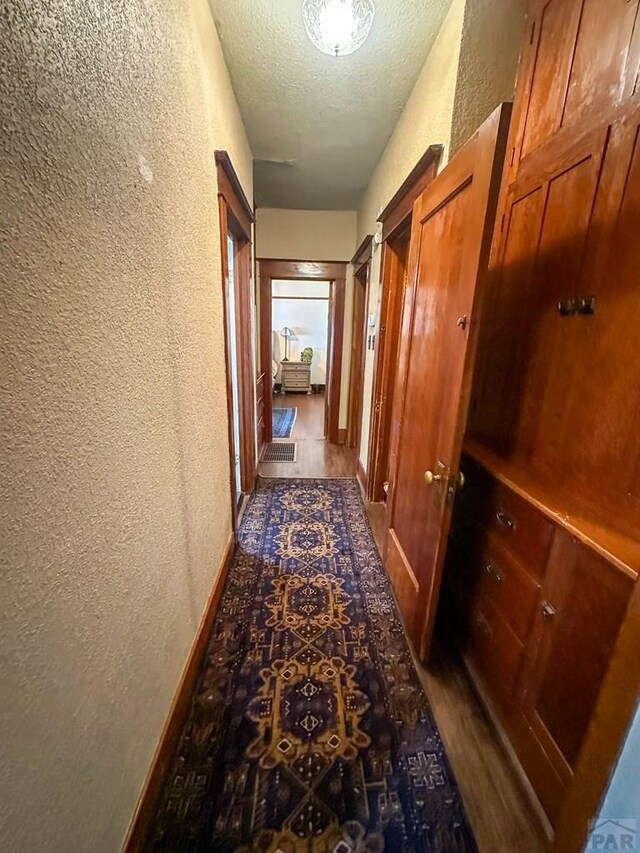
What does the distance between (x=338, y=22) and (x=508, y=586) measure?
2.23 metres

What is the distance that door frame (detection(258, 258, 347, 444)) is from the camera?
368cm

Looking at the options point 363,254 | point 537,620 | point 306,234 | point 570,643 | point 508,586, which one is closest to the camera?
point 570,643

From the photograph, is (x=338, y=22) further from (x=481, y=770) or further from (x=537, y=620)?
(x=481, y=770)

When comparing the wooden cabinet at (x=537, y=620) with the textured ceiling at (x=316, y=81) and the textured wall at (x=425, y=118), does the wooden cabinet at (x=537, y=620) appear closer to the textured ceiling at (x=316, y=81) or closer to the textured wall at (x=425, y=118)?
the textured wall at (x=425, y=118)

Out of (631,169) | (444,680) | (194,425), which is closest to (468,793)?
(444,680)

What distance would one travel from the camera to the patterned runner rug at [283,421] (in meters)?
4.66

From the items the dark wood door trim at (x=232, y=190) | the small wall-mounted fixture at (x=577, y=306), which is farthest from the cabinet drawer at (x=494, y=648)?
the dark wood door trim at (x=232, y=190)

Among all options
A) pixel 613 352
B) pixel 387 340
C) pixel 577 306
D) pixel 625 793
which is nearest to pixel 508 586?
pixel 625 793

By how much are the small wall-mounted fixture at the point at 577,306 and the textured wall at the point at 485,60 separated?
88 cm

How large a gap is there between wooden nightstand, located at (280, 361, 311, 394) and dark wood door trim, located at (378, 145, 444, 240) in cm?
558

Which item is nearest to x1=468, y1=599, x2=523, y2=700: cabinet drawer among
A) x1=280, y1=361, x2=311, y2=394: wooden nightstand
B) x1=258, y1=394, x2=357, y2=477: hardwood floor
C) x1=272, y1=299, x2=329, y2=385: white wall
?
x1=258, y1=394, x2=357, y2=477: hardwood floor

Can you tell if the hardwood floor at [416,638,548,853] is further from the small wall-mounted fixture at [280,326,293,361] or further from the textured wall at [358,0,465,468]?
the small wall-mounted fixture at [280,326,293,361]

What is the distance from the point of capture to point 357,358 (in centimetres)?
369

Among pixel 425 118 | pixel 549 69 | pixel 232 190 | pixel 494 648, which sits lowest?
pixel 494 648
